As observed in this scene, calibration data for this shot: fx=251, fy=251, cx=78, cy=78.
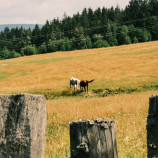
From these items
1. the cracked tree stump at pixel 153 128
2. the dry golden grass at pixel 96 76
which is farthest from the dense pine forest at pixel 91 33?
the cracked tree stump at pixel 153 128

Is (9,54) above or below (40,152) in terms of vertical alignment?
above

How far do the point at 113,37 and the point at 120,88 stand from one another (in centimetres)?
10000

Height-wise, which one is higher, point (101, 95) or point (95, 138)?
point (95, 138)

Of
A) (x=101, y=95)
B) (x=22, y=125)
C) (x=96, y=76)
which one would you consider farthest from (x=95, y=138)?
(x=96, y=76)

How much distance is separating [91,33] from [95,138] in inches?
5688

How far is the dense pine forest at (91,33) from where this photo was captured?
126562mm

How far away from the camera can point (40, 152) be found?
2104mm

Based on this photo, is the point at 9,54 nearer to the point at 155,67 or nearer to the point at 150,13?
the point at 150,13

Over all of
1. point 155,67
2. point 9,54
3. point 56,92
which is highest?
point 9,54

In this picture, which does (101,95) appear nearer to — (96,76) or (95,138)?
(96,76)

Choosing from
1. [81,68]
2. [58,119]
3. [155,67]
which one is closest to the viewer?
[58,119]

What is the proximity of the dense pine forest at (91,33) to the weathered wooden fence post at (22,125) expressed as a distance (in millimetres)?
121679

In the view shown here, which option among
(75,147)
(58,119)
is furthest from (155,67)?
(75,147)

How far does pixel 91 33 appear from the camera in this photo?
143875mm
